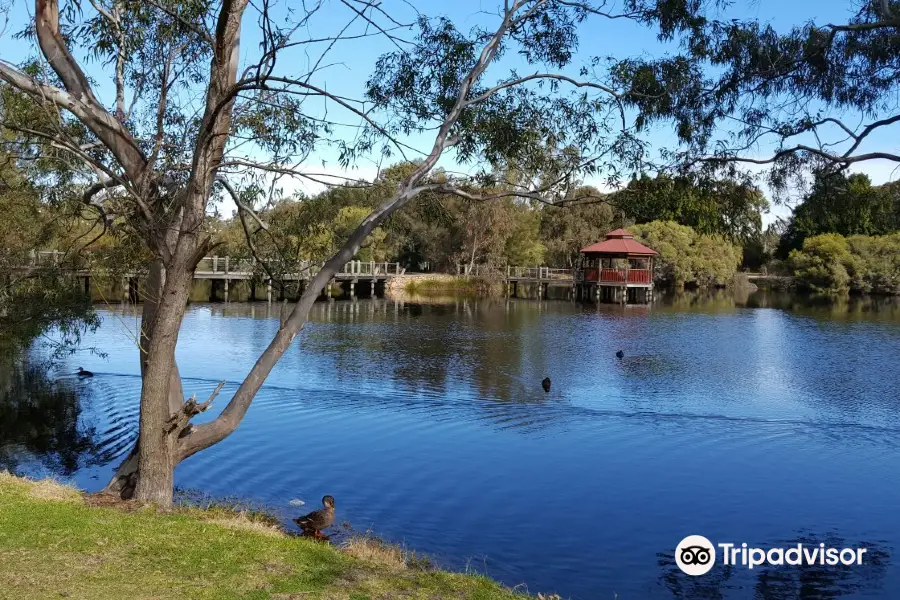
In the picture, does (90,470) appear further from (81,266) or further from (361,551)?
(361,551)

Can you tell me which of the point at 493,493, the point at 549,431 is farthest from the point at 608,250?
the point at 493,493

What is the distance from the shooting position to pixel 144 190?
7.65 metres

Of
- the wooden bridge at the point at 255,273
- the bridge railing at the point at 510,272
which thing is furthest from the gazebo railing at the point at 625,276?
the wooden bridge at the point at 255,273

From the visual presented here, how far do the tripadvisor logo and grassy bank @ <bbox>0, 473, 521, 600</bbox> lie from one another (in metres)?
2.97

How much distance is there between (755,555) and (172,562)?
5.84m

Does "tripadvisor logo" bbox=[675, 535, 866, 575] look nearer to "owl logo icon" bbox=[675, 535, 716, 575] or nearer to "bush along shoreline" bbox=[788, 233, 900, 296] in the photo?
"owl logo icon" bbox=[675, 535, 716, 575]

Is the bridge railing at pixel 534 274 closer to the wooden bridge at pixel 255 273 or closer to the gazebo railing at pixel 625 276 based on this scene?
the gazebo railing at pixel 625 276

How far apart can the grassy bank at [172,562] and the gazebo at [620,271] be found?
4213 cm

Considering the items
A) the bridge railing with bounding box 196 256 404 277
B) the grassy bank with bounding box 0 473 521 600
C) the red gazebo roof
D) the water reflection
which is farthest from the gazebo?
the grassy bank with bounding box 0 473 521 600

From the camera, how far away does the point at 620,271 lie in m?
48.7

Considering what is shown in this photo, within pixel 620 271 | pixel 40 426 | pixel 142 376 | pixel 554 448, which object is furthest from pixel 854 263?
pixel 142 376

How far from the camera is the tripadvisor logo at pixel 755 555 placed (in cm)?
823

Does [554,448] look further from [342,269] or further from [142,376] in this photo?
[342,269]

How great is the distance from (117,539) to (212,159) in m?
3.38
